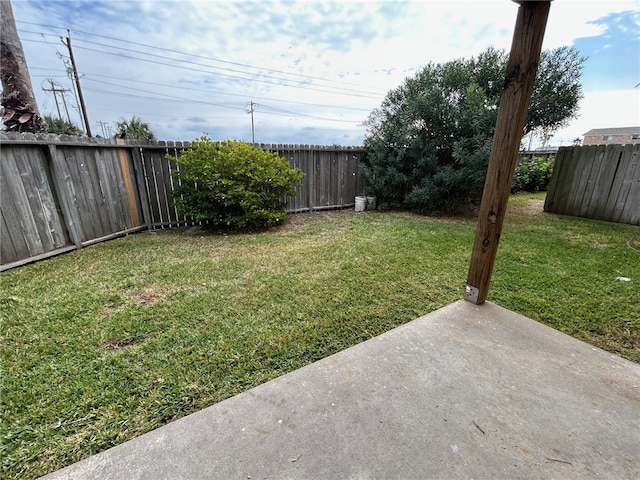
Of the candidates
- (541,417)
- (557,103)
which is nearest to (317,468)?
(541,417)

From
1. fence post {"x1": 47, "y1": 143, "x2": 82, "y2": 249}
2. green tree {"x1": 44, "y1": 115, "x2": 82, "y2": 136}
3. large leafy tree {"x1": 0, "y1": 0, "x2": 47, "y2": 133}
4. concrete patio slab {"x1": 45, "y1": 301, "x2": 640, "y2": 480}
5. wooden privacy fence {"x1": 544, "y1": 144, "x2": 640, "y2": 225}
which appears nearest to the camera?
concrete patio slab {"x1": 45, "y1": 301, "x2": 640, "y2": 480}

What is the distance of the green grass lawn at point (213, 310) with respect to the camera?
4.82 feet

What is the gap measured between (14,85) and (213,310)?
15.5ft

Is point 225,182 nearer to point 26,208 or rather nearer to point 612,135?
point 26,208

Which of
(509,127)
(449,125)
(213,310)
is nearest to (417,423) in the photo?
(213,310)

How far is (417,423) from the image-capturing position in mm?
1331

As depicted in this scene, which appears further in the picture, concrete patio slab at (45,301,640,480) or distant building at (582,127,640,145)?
distant building at (582,127,640,145)

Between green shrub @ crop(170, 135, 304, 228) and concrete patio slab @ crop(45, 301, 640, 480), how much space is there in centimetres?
378

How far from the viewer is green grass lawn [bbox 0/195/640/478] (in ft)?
4.82

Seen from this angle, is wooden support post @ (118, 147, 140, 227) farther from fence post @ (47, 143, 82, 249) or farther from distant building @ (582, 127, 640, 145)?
distant building @ (582, 127, 640, 145)

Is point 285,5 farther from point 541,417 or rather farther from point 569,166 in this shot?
point 569,166

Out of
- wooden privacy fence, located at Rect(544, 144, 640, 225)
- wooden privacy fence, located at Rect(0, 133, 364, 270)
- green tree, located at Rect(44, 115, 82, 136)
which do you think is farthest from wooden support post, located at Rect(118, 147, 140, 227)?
green tree, located at Rect(44, 115, 82, 136)

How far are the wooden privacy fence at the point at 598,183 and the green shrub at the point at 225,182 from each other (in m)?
6.23

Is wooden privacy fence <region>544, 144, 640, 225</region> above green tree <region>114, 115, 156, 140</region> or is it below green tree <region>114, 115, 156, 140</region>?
below
